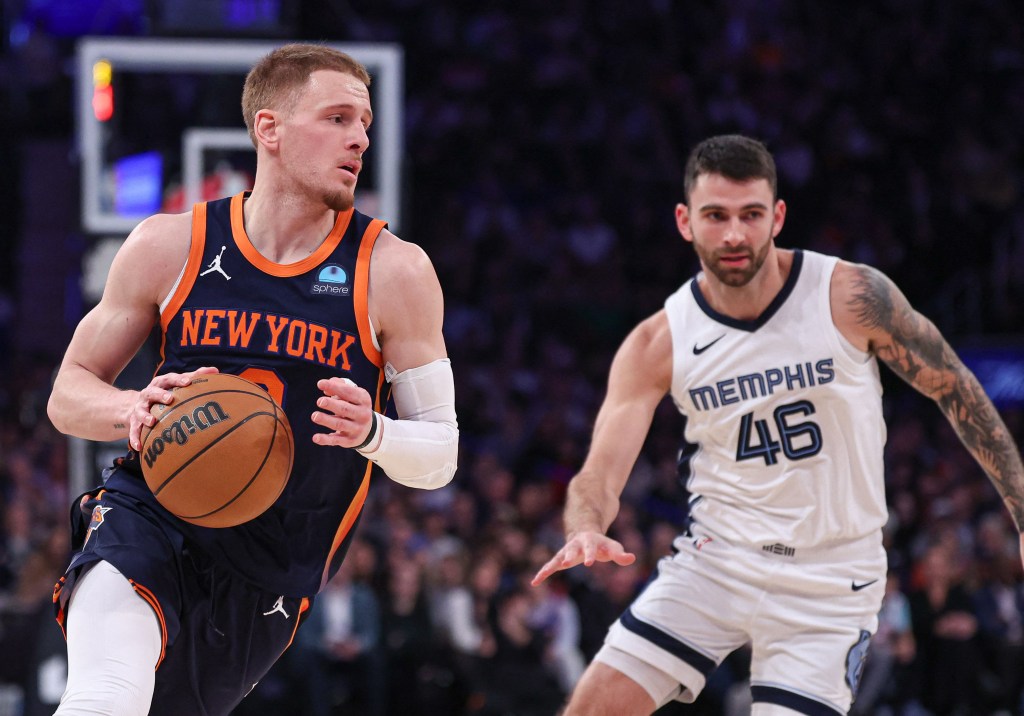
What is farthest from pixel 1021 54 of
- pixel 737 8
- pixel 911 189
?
pixel 737 8

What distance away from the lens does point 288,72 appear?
4.03m

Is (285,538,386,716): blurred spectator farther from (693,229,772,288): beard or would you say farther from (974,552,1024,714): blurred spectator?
(693,229,772,288): beard

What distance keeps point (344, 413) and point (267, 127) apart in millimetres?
1094

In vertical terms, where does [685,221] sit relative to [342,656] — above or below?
above

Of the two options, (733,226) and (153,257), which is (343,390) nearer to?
(153,257)

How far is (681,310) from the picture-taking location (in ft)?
16.3

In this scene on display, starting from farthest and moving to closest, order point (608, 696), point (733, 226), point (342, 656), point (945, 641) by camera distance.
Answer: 1. point (945, 641)
2. point (342, 656)
3. point (733, 226)
4. point (608, 696)

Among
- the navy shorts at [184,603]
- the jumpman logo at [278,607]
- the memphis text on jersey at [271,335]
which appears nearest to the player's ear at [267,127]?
the memphis text on jersey at [271,335]

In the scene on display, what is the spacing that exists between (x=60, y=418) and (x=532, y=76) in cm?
1314

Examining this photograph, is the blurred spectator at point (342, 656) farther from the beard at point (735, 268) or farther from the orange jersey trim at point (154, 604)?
the orange jersey trim at point (154, 604)

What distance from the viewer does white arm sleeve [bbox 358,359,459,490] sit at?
3688 mm

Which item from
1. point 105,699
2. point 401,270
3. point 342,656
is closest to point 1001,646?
point 342,656

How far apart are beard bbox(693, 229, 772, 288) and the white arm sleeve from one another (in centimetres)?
122

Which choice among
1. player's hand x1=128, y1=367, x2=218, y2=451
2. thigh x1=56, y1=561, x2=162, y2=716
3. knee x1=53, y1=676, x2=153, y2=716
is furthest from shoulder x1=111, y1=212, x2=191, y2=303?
knee x1=53, y1=676, x2=153, y2=716
